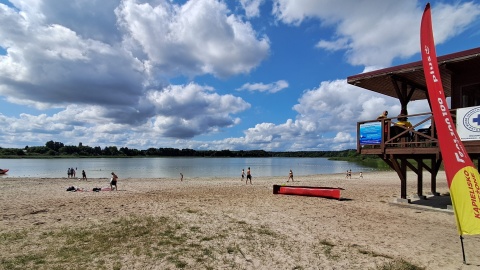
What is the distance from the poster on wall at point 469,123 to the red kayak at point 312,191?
636cm

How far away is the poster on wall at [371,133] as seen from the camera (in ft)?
40.8

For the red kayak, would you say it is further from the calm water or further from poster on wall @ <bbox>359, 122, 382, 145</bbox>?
the calm water

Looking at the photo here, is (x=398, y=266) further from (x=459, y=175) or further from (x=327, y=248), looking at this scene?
(x=459, y=175)

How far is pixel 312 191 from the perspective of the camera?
15.9 metres

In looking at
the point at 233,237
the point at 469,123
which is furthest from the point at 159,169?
the point at 469,123

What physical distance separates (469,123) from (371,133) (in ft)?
11.5

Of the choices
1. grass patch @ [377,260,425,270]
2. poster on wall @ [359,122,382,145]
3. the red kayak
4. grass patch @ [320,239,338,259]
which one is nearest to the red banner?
grass patch @ [377,260,425,270]

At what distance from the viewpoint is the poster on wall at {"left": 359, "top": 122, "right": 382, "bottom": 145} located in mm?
12442

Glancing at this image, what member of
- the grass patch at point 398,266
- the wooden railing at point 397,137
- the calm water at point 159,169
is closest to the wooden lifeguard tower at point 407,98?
the wooden railing at point 397,137

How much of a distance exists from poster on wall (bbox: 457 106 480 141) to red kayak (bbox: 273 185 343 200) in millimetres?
6361

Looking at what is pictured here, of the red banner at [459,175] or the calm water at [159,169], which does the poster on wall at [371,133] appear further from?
the calm water at [159,169]

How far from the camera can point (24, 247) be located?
7.23 metres

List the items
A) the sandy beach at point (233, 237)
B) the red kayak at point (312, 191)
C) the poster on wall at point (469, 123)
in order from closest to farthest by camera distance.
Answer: the sandy beach at point (233, 237) < the poster on wall at point (469, 123) < the red kayak at point (312, 191)

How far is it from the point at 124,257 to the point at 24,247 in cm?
278
